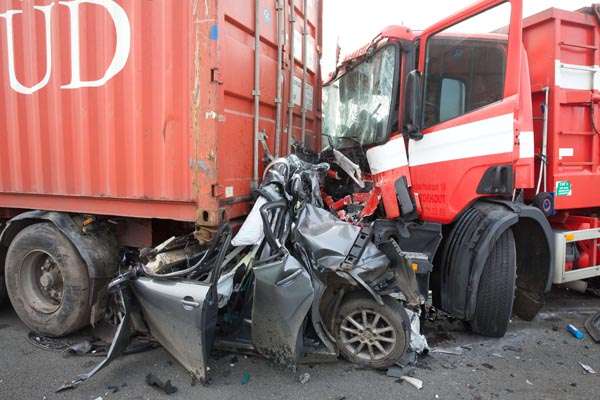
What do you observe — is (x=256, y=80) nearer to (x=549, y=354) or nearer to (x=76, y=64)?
(x=76, y=64)

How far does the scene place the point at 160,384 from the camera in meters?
2.74

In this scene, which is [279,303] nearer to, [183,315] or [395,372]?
[183,315]

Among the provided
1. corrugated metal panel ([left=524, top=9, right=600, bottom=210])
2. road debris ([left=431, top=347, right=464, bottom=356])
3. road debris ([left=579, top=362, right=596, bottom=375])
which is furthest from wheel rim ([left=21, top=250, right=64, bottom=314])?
corrugated metal panel ([left=524, top=9, right=600, bottom=210])

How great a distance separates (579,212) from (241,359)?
137 inches

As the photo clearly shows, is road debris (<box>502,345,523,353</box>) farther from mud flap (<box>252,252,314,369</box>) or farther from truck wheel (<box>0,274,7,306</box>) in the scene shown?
truck wheel (<box>0,274,7,306</box>)

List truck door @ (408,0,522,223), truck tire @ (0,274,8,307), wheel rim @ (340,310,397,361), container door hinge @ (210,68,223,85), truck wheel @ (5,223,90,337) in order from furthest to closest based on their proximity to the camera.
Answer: truck tire @ (0,274,8,307)
truck wheel @ (5,223,90,337)
truck door @ (408,0,522,223)
wheel rim @ (340,310,397,361)
container door hinge @ (210,68,223,85)

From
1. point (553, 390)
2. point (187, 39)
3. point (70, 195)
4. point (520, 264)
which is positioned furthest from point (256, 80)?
point (553, 390)

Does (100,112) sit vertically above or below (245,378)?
above

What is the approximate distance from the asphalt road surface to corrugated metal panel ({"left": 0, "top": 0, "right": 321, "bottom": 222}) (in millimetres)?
1135

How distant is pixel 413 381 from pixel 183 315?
1.61 m

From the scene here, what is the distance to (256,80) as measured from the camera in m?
3.27

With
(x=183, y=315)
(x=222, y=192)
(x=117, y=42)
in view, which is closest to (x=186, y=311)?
(x=183, y=315)

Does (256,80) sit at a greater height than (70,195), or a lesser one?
greater

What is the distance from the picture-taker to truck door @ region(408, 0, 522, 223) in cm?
296
